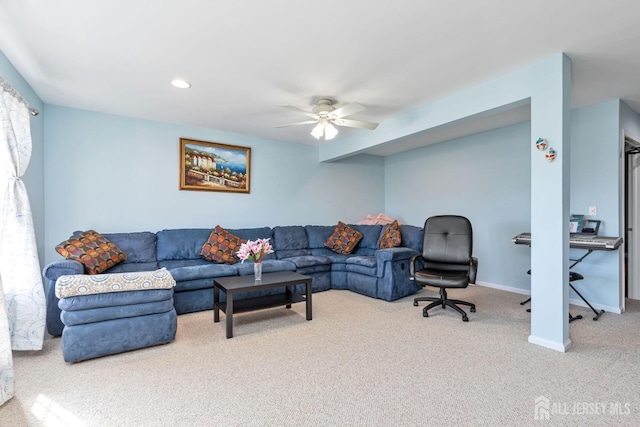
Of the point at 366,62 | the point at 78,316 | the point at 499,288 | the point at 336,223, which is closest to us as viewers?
the point at 78,316

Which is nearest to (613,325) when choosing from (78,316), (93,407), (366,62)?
(366,62)

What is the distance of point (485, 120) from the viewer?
4254 mm

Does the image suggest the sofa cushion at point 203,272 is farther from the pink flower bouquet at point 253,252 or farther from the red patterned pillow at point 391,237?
the red patterned pillow at point 391,237

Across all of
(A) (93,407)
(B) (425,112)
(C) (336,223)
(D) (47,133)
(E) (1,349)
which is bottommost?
(A) (93,407)

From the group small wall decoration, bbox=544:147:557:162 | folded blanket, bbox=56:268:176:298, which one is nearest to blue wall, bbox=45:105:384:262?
folded blanket, bbox=56:268:176:298

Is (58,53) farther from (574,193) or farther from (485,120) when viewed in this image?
(574,193)

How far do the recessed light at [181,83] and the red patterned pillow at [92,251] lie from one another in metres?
1.85

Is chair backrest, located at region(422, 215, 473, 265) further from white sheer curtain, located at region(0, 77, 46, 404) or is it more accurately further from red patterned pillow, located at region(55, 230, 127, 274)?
white sheer curtain, located at region(0, 77, 46, 404)

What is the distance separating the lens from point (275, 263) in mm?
3979

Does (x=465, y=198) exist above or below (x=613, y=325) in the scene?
above

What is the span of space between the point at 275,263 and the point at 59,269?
210 cm

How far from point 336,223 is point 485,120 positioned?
115 inches

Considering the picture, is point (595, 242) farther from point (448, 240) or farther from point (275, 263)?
point (275, 263)

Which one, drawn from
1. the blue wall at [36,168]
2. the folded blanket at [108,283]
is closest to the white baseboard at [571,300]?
the folded blanket at [108,283]
